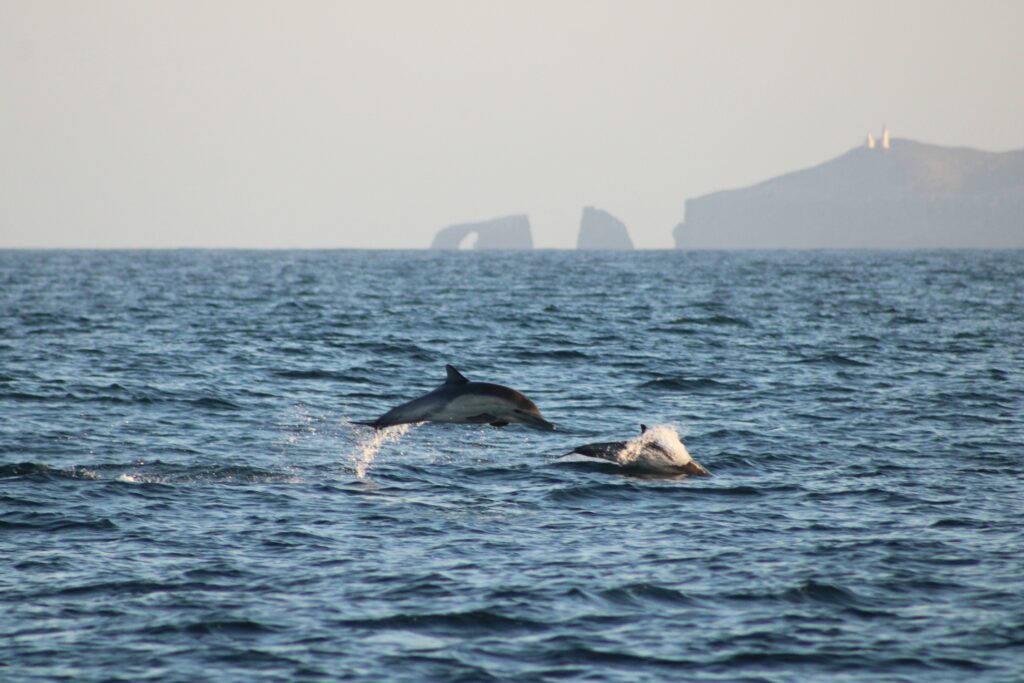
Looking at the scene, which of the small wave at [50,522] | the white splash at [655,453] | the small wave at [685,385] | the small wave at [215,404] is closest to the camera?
the small wave at [50,522]

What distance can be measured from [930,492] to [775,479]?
7.51 feet

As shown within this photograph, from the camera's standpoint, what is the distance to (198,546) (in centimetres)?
1474

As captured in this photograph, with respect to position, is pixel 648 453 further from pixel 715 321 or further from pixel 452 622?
pixel 715 321

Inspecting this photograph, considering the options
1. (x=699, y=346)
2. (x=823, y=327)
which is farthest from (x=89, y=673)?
(x=823, y=327)

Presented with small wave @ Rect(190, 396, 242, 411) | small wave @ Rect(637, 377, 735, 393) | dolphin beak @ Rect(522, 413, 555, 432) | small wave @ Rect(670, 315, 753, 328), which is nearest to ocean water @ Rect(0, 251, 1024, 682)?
small wave @ Rect(637, 377, 735, 393)

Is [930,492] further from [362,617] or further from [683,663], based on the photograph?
[362,617]

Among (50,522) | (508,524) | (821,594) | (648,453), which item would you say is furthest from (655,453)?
(50,522)

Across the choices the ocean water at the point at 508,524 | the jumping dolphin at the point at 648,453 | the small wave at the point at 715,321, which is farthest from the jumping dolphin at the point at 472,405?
the small wave at the point at 715,321

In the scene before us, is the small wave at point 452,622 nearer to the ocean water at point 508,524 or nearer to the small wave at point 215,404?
the ocean water at point 508,524

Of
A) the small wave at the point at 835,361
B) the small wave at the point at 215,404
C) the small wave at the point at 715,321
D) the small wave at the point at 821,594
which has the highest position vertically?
the small wave at the point at 715,321

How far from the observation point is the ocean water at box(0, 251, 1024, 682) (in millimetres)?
11492

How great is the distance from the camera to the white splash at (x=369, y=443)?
2003 cm

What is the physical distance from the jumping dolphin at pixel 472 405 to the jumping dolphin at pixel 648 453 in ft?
7.05

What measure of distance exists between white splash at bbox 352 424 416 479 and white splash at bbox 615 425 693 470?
4.03 m
